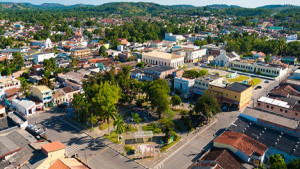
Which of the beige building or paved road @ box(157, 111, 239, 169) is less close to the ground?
the beige building

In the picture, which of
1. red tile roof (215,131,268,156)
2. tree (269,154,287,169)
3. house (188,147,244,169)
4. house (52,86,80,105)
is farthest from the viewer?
house (52,86,80,105)

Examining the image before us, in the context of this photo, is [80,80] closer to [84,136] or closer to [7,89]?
[7,89]

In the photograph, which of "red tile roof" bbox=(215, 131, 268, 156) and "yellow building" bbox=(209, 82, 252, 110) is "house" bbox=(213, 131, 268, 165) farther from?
"yellow building" bbox=(209, 82, 252, 110)

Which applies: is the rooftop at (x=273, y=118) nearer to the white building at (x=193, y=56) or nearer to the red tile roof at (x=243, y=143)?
the red tile roof at (x=243, y=143)

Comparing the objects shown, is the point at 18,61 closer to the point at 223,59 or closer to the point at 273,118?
the point at 223,59

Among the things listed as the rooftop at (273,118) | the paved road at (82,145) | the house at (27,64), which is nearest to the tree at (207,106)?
the rooftop at (273,118)

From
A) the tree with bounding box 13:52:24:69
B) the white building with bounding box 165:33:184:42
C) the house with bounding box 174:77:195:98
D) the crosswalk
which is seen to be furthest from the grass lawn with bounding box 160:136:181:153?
the white building with bounding box 165:33:184:42

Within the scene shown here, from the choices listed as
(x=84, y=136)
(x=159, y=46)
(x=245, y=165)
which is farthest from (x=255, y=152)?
(x=159, y=46)
